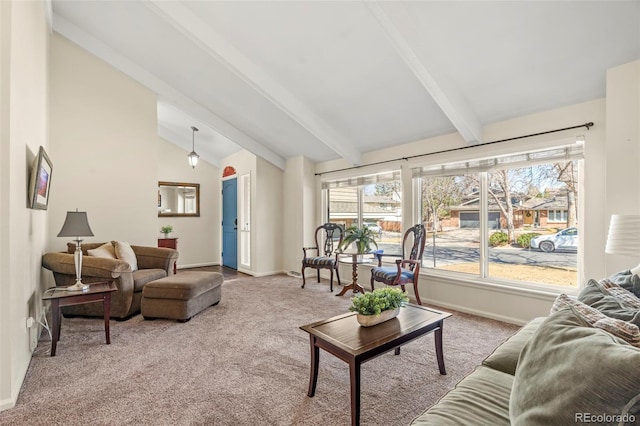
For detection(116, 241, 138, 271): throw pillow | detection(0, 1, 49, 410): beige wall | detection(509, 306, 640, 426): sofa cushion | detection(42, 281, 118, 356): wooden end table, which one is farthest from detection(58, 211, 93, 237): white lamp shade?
detection(509, 306, 640, 426): sofa cushion

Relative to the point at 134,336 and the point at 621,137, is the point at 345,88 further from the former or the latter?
the point at 134,336

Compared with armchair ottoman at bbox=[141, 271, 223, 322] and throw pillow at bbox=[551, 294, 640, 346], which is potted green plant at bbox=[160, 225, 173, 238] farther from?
throw pillow at bbox=[551, 294, 640, 346]

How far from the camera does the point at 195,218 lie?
275 inches

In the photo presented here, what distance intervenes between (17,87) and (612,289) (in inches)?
147

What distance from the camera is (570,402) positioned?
763mm

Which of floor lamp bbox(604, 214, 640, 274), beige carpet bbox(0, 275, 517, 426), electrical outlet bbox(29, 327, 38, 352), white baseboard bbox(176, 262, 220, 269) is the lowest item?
white baseboard bbox(176, 262, 220, 269)

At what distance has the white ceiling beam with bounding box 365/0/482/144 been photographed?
247 cm

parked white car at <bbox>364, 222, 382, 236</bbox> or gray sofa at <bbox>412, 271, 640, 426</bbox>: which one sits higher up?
parked white car at <bbox>364, 222, 382, 236</bbox>

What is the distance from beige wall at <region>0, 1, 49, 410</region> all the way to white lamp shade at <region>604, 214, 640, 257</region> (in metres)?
3.82

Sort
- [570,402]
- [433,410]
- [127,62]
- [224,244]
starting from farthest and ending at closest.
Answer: [224,244] < [127,62] < [433,410] < [570,402]

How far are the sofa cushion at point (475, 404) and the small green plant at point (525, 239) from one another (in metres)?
2.50

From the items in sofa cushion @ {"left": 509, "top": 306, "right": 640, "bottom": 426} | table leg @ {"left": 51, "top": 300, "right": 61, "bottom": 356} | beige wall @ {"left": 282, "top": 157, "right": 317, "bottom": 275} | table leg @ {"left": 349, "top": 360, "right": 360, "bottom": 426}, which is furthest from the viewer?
beige wall @ {"left": 282, "top": 157, "right": 317, "bottom": 275}

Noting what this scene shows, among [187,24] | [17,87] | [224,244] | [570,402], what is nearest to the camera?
[570,402]

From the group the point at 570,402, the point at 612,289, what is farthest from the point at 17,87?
the point at 612,289
